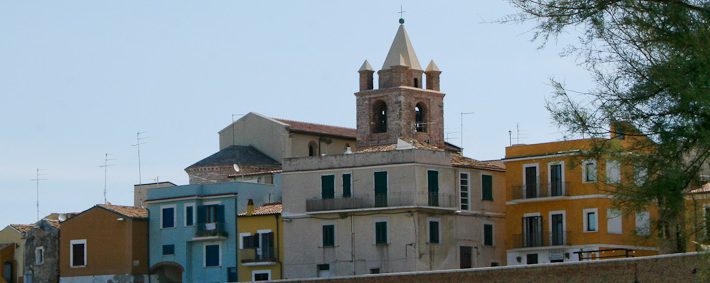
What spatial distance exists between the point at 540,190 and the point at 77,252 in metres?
17.9

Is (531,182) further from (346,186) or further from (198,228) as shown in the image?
(198,228)

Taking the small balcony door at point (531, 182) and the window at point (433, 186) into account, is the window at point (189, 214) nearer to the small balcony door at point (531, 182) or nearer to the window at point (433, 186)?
the window at point (433, 186)

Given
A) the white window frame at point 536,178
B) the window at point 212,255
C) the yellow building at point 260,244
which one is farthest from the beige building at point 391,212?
the window at point 212,255

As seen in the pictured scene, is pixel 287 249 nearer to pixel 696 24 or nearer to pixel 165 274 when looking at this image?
pixel 165 274

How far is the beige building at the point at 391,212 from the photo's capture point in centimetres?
6066

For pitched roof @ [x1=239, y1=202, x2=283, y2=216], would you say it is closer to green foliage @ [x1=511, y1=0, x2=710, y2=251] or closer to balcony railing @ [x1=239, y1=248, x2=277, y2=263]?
balcony railing @ [x1=239, y1=248, x2=277, y2=263]

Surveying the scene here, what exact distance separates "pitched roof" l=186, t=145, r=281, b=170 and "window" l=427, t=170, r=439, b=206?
16.6 m

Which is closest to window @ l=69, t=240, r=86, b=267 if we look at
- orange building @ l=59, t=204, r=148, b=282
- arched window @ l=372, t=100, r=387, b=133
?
orange building @ l=59, t=204, r=148, b=282

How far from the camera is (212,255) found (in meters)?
65.9

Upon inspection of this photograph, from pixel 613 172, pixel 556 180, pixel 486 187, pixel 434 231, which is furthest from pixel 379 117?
pixel 613 172

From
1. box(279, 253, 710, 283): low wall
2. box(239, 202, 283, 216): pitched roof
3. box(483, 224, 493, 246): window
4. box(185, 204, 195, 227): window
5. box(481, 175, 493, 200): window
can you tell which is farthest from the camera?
box(185, 204, 195, 227): window

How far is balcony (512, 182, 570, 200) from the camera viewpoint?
60688 millimetres

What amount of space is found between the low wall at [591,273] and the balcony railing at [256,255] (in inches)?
609

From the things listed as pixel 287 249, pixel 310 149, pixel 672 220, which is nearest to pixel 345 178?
pixel 287 249
